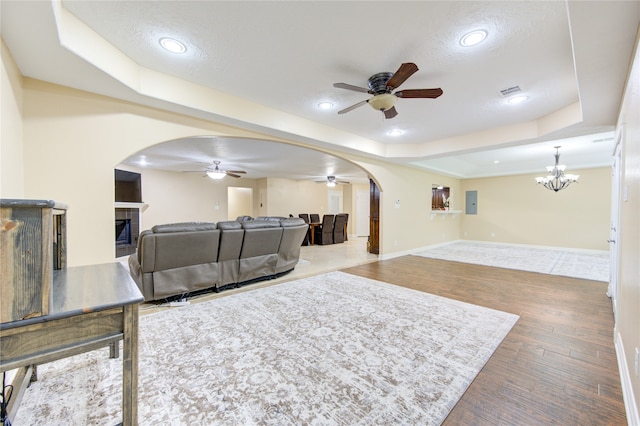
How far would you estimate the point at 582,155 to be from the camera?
6250mm

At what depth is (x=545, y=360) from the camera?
2074 millimetres

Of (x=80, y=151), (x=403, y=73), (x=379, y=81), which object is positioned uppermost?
A: (x=379, y=81)

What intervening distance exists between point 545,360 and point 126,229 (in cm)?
727

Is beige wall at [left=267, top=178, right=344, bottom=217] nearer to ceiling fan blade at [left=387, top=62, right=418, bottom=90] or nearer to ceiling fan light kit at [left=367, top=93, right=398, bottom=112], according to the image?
ceiling fan light kit at [left=367, top=93, right=398, bottom=112]

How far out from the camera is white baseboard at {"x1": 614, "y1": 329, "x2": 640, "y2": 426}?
4.53 ft

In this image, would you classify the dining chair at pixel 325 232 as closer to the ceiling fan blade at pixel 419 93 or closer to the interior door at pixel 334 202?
the interior door at pixel 334 202

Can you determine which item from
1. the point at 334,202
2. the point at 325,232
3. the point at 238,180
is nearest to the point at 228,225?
the point at 325,232

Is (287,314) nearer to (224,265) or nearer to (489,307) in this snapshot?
(224,265)

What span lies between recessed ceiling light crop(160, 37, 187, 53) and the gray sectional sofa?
1907mm

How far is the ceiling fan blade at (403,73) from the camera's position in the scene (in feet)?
6.69

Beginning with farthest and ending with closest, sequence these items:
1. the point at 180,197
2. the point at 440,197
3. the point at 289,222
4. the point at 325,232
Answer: the point at 440,197 < the point at 325,232 < the point at 180,197 < the point at 289,222

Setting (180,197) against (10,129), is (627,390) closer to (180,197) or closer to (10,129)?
(10,129)

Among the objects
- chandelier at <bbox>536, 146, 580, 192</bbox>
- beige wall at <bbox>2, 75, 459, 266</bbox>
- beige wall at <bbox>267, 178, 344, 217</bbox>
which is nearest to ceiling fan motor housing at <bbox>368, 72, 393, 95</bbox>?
beige wall at <bbox>2, 75, 459, 266</bbox>

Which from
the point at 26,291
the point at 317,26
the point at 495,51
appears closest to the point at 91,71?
the point at 317,26
